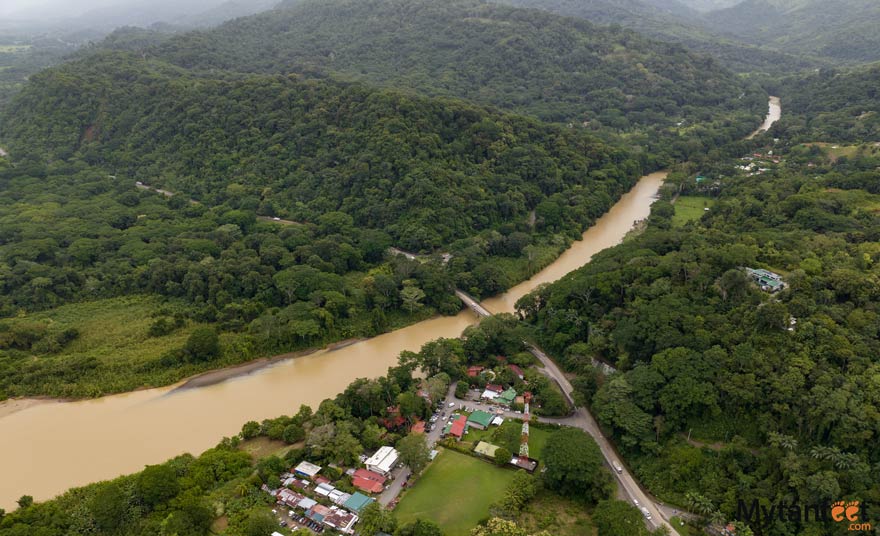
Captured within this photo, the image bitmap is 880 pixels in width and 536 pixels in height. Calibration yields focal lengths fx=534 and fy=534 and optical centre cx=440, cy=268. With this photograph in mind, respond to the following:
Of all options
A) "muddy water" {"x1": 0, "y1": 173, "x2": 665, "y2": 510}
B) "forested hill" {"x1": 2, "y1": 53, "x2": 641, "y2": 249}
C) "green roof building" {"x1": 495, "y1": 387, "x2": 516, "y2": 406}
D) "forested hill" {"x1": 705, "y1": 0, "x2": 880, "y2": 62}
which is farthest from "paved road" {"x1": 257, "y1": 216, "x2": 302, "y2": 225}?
"forested hill" {"x1": 705, "y1": 0, "x2": 880, "y2": 62}

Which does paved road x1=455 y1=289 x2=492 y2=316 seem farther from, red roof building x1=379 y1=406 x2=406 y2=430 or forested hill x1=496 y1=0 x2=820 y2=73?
forested hill x1=496 y1=0 x2=820 y2=73

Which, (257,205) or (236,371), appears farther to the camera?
(257,205)

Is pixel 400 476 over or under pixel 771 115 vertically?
under

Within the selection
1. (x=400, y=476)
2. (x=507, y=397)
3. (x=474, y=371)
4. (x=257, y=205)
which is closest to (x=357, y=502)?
(x=400, y=476)

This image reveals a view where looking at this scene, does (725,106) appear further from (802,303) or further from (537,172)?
(802,303)

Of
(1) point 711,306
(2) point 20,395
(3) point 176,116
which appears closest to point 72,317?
(2) point 20,395

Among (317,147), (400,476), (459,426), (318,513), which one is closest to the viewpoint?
(318,513)

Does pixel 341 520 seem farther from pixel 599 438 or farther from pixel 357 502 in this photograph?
pixel 599 438
